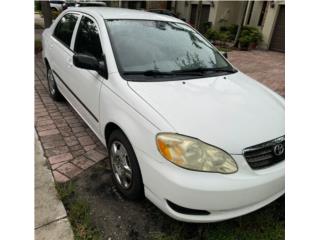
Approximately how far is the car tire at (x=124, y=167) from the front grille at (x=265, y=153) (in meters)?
0.86

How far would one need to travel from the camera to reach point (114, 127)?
2410mm

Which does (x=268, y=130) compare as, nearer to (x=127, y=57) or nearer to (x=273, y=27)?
(x=127, y=57)

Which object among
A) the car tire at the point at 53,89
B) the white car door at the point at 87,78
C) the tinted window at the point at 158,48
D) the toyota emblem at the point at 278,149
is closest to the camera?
the toyota emblem at the point at 278,149

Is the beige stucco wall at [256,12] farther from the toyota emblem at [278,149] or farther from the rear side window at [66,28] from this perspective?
the toyota emblem at [278,149]

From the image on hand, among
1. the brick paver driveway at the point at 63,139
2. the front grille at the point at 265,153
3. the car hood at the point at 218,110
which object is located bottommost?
the brick paver driveway at the point at 63,139

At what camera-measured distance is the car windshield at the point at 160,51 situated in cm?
248

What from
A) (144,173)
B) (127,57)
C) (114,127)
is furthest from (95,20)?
(144,173)

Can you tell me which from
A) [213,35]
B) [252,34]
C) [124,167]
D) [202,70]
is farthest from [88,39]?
[213,35]

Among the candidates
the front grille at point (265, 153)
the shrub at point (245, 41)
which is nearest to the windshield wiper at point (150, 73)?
the front grille at point (265, 153)

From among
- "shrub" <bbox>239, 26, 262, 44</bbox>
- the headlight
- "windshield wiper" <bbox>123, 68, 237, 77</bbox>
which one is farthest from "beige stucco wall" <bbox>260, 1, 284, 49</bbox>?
the headlight

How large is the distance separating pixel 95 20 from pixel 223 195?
230 centimetres

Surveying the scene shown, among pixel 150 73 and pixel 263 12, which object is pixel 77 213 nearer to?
pixel 150 73

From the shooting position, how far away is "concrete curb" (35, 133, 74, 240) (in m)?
2.04

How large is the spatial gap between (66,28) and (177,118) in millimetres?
2696
